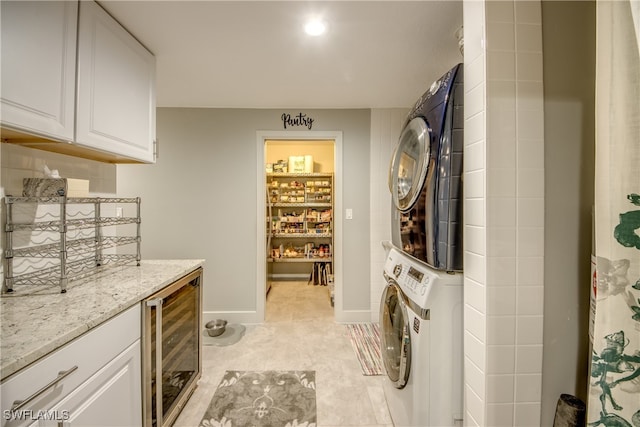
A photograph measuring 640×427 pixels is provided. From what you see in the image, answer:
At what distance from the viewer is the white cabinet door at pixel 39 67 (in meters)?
0.92

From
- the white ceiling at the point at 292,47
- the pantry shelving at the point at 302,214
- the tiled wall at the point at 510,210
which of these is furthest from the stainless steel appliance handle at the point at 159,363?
the pantry shelving at the point at 302,214

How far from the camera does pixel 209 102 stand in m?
2.59

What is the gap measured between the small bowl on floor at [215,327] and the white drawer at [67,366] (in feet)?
4.87

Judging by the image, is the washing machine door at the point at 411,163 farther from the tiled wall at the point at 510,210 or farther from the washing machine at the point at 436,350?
the washing machine at the point at 436,350

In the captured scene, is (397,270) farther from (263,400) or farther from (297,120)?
(297,120)

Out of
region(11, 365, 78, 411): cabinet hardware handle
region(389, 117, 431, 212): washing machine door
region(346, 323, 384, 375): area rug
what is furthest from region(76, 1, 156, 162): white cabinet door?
region(346, 323, 384, 375): area rug

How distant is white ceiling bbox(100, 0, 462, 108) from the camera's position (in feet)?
4.47

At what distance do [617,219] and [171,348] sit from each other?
1.95 m

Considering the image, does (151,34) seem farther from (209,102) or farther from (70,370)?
(70,370)

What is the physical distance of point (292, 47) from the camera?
167 centimetres

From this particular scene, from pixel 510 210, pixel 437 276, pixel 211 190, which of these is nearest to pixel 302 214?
pixel 211 190

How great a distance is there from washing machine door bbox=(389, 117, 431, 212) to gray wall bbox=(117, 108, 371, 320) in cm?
153

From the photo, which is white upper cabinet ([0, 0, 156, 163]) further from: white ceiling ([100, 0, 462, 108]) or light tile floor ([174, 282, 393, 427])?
light tile floor ([174, 282, 393, 427])

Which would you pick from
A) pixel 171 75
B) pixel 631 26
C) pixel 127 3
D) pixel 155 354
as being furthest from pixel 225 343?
pixel 631 26
